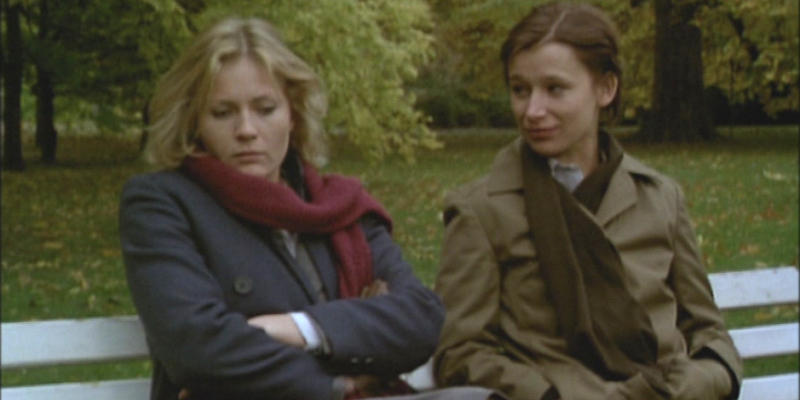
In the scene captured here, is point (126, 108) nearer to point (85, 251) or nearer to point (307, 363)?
point (85, 251)

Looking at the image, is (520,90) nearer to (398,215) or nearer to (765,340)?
(765,340)

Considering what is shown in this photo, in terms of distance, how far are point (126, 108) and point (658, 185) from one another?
20.3m

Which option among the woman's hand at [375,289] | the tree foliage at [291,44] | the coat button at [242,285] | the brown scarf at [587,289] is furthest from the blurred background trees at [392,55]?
the coat button at [242,285]

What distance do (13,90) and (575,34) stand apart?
59.9 feet

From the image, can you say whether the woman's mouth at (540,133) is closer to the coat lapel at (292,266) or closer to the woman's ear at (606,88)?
the woman's ear at (606,88)

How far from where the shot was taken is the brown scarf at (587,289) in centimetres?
354

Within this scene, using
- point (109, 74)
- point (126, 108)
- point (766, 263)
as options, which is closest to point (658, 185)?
point (766, 263)

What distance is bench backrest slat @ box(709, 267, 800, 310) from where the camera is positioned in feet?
15.2

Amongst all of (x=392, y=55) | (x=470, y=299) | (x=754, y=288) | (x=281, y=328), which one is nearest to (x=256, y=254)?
(x=281, y=328)

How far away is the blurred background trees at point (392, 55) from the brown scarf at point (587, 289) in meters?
2.12

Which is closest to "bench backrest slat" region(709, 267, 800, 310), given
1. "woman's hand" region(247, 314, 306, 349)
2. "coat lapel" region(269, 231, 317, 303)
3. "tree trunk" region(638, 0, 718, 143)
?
"coat lapel" region(269, 231, 317, 303)

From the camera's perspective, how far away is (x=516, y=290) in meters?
3.59

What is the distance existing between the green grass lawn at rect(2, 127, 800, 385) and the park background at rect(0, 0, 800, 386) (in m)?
0.03

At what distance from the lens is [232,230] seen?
327cm
